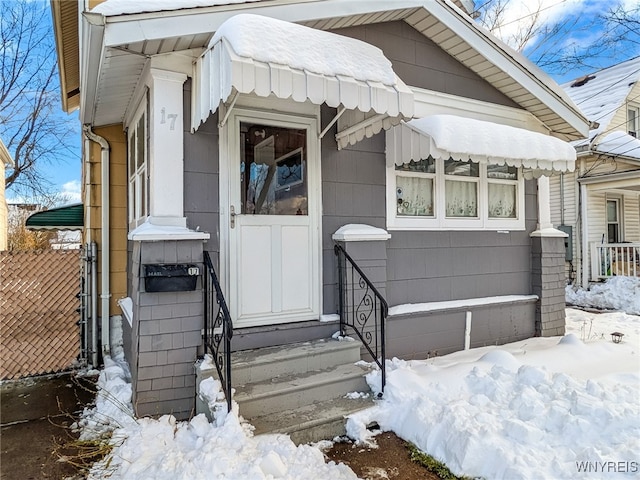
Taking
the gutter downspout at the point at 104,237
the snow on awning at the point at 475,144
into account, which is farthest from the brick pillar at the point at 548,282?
the gutter downspout at the point at 104,237

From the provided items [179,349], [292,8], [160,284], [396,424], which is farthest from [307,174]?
[396,424]

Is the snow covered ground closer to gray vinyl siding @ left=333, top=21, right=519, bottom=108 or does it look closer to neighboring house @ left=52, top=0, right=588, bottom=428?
neighboring house @ left=52, top=0, right=588, bottom=428

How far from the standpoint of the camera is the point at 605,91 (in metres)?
12.1

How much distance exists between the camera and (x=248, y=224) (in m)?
3.78

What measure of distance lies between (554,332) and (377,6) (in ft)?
15.2

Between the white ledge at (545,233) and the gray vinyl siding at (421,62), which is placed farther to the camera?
the white ledge at (545,233)

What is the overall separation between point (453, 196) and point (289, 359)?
9.44 feet

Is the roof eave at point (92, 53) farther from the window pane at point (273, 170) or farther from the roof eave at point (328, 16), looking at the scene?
the window pane at point (273, 170)

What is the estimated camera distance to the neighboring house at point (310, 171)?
3.11 metres

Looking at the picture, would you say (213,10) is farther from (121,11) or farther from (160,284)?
(160,284)

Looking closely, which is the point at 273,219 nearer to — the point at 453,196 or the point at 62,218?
the point at 453,196

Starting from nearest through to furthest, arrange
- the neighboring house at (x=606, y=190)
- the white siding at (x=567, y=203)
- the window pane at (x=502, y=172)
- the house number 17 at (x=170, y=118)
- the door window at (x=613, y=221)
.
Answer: the house number 17 at (x=170, y=118)
the window pane at (x=502, y=172)
the neighboring house at (x=606, y=190)
the white siding at (x=567, y=203)
the door window at (x=613, y=221)

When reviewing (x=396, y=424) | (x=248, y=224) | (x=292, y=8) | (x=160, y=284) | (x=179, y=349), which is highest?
(x=292, y=8)

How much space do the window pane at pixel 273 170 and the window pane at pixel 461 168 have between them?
192 cm
